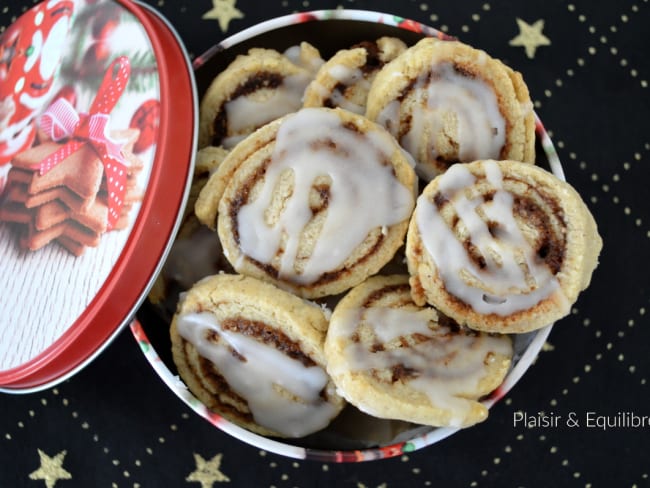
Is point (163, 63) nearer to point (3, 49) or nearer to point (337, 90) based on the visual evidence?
point (337, 90)

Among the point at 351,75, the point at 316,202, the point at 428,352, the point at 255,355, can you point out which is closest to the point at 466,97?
the point at 351,75

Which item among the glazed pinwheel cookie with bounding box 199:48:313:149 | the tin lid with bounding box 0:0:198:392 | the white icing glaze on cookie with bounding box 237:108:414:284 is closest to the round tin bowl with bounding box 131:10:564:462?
the glazed pinwheel cookie with bounding box 199:48:313:149

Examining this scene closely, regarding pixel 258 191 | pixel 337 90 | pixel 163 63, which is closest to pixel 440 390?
pixel 258 191

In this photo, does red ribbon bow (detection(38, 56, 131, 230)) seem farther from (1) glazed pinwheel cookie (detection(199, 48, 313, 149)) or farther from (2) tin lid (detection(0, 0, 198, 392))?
(1) glazed pinwheel cookie (detection(199, 48, 313, 149))

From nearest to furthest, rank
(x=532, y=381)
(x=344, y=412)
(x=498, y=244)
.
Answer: (x=498, y=244) < (x=344, y=412) < (x=532, y=381)

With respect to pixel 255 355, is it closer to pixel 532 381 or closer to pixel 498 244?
pixel 498 244

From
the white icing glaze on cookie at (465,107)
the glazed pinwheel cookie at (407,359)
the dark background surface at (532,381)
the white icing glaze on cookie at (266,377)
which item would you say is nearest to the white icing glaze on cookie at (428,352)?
the glazed pinwheel cookie at (407,359)
